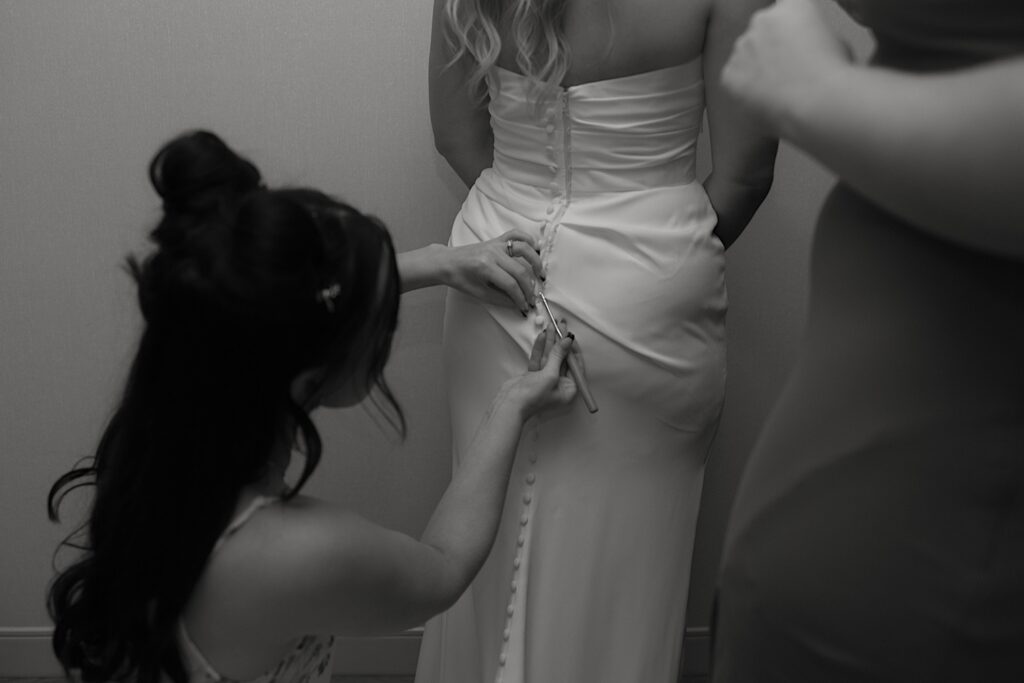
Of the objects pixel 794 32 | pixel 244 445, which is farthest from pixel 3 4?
pixel 794 32

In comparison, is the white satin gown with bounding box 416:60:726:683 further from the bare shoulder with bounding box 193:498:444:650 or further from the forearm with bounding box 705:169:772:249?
the bare shoulder with bounding box 193:498:444:650

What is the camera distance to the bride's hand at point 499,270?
150 centimetres

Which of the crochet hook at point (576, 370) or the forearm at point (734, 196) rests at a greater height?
the forearm at point (734, 196)

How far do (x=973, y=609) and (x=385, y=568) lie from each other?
51 centimetres

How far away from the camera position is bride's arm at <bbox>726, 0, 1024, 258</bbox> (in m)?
0.67

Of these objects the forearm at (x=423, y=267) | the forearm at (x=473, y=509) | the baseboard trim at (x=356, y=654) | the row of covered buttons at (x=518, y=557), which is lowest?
the baseboard trim at (x=356, y=654)

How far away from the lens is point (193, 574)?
1.08 metres

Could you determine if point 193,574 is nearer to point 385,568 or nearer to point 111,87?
point 385,568

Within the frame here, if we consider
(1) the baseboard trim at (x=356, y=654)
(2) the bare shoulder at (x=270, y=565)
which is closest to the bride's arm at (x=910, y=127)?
(2) the bare shoulder at (x=270, y=565)

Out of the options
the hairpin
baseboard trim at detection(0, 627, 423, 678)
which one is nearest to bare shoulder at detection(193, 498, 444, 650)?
the hairpin

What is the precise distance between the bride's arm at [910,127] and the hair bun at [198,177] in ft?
1.57

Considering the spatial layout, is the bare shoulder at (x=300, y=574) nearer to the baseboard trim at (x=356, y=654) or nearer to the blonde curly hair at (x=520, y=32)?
the blonde curly hair at (x=520, y=32)

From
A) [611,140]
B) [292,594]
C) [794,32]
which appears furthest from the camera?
[611,140]

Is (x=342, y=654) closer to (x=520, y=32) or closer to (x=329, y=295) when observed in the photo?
(x=520, y=32)
